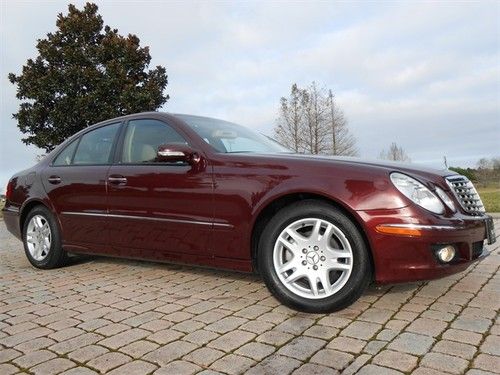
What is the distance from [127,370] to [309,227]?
5.14ft

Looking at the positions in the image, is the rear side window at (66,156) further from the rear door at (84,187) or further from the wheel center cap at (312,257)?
the wheel center cap at (312,257)

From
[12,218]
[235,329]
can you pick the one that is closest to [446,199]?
[235,329]

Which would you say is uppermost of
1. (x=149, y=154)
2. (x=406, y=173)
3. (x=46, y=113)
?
(x=46, y=113)

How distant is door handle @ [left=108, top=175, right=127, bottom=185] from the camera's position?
425cm

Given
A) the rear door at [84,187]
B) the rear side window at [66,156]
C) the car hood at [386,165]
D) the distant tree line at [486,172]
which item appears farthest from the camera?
the distant tree line at [486,172]

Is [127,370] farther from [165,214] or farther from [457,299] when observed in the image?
[457,299]

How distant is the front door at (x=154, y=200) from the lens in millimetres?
3773

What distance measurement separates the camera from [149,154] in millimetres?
4227

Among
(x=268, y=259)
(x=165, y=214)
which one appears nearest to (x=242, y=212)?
(x=268, y=259)

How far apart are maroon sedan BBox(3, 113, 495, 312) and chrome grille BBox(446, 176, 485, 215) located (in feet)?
0.04

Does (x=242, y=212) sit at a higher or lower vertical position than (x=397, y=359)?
higher

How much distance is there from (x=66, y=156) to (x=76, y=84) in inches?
544

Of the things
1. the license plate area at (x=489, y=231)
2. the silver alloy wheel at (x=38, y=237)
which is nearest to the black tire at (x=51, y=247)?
the silver alloy wheel at (x=38, y=237)

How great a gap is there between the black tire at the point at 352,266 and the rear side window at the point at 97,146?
1983mm
